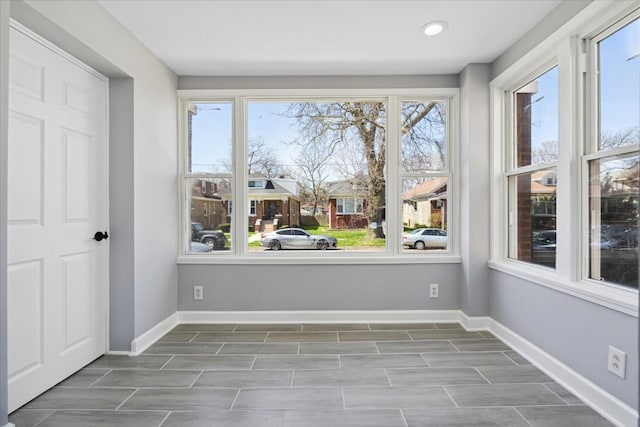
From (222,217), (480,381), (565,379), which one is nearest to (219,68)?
(222,217)

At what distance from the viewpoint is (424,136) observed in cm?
380

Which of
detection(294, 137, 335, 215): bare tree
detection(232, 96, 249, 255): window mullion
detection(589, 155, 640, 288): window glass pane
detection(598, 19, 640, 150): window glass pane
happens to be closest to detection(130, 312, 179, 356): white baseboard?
detection(232, 96, 249, 255): window mullion

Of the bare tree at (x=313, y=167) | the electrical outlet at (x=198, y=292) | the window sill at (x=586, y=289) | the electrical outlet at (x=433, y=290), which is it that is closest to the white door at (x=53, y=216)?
the electrical outlet at (x=198, y=292)

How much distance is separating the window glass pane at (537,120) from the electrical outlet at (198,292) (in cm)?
308

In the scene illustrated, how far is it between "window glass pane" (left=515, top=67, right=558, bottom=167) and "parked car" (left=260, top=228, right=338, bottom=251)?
1855 millimetres

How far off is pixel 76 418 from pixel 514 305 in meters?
3.04

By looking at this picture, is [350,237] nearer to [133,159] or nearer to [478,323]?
[478,323]

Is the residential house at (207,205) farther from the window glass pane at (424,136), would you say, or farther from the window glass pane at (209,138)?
the window glass pane at (424,136)

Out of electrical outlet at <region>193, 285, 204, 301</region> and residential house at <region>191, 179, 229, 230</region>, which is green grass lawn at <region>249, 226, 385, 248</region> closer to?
residential house at <region>191, 179, 229, 230</region>

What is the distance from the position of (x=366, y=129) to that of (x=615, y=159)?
2.11 metres

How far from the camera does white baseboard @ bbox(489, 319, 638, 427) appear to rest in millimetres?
1971

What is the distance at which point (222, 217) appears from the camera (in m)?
3.85

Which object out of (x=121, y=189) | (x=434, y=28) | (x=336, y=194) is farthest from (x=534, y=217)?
(x=121, y=189)

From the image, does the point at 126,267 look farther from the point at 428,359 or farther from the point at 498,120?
the point at 498,120
